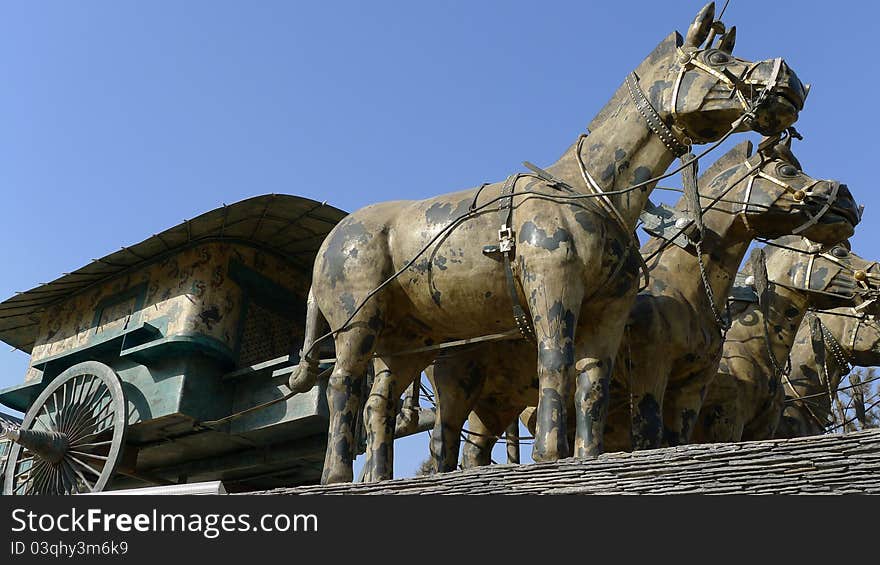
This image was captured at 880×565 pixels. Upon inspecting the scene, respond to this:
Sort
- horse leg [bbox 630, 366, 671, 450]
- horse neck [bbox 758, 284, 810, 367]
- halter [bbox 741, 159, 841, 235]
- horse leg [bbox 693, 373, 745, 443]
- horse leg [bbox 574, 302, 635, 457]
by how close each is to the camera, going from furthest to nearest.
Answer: horse neck [bbox 758, 284, 810, 367], horse leg [bbox 693, 373, 745, 443], halter [bbox 741, 159, 841, 235], horse leg [bbox 630, 366, 671, 450], horse leg [bbox 574, 302, 635, 457]

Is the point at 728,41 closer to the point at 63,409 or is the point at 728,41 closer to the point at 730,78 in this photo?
the point at 730,78

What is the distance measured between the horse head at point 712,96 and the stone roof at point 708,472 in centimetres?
272

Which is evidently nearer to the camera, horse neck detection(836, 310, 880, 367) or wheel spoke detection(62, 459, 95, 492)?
wheel spoke detection(62, 459, 95, 492)

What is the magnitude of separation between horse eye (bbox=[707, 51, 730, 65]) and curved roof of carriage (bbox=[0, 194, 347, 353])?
5788 mm

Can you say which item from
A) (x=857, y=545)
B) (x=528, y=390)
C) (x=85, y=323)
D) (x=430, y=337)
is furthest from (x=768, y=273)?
(x=85, y=323)

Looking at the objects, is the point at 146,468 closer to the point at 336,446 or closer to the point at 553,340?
the point at 336,446

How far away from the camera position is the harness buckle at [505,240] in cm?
789

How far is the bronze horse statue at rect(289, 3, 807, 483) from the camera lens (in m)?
7.59

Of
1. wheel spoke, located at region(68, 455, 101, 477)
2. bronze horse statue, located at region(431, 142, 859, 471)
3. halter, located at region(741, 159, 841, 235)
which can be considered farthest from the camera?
wheel spoke, located at region(68, 455, 101, 477)

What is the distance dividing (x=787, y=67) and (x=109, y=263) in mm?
8449

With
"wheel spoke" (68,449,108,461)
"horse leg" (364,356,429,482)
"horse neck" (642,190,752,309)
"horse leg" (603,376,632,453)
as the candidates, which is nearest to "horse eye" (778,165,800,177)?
"horse neck" (642,190,752,309)

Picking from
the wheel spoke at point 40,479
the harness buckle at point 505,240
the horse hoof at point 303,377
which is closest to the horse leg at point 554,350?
the harness buckle at point 505,240

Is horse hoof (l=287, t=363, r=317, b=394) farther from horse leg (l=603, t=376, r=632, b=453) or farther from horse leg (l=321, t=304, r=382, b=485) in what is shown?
horse leg (l=603, t=376, r=632, b=453)

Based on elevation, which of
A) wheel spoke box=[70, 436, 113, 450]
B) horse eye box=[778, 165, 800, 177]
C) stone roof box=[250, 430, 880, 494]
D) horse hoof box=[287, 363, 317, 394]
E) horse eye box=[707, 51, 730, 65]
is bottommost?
stone roof box=[250, 430, 880, 494]
